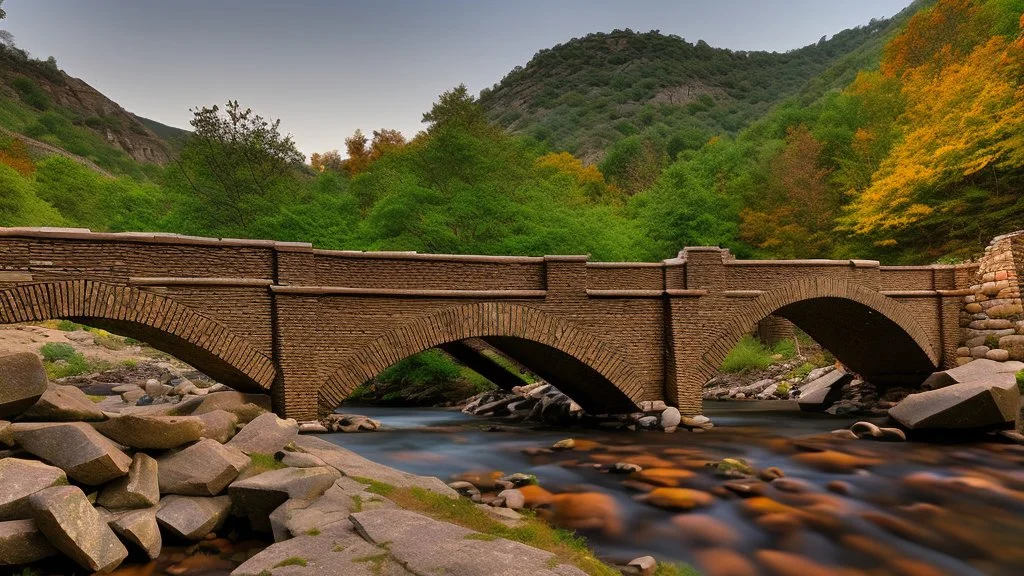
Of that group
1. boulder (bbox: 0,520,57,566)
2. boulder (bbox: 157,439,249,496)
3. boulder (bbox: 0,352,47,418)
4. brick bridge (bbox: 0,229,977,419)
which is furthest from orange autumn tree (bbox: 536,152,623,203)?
boulder (bbox: 0,520,57,566)

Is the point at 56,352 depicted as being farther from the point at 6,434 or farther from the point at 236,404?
the point at 6,434

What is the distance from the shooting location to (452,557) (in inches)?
167

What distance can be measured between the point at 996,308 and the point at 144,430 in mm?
19759

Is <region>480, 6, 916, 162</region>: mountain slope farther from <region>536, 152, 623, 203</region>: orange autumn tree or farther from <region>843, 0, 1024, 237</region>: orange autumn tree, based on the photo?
<region>843, 0, 1024, 237</region>: orange autumn tree

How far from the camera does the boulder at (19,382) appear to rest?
5883mm

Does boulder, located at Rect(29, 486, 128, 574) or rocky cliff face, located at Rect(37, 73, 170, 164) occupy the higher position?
rocky cliff face, located at Rect(37, 73, 170, 164)

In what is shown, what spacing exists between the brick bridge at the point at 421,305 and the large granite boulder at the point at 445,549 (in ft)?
18.3

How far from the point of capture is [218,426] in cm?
713

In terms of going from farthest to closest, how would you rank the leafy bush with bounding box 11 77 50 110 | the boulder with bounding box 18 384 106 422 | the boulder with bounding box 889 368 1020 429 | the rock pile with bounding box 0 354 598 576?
the leafy bush with bounding box 11 77 50 110
the boulder with bounding box 889 368 1020 429
the boulder with bounding box 18 384 106 422
the rock pile with bounding box 0 354 598 576

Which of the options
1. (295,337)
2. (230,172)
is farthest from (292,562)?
(230,172)

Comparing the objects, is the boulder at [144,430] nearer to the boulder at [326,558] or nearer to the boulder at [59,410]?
the boulder at [59,410]

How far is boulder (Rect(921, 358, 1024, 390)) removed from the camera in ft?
40.8

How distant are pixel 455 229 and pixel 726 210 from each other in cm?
1782

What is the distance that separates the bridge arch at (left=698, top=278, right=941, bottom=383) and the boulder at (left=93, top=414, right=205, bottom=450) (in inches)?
414
